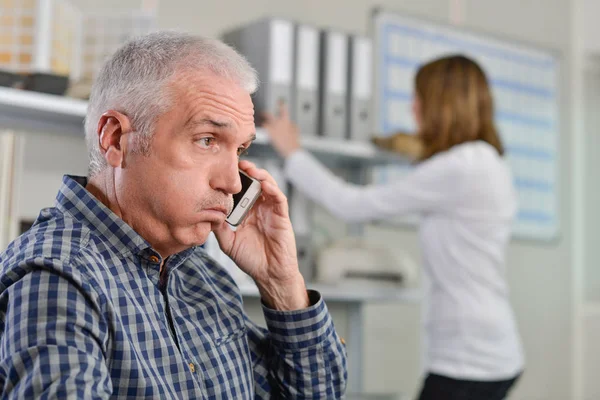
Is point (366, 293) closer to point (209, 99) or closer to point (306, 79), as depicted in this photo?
point (306, 79)

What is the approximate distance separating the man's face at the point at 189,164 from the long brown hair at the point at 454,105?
4.21ft

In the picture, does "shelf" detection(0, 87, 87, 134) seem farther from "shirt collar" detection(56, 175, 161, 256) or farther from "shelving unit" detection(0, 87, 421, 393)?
"shirt collar" detection(56, 175, 161, 256)

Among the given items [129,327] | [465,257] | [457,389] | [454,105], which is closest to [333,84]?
[454,105]

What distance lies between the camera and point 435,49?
3.03 meters

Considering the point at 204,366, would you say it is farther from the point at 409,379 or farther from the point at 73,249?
the point at 409,379

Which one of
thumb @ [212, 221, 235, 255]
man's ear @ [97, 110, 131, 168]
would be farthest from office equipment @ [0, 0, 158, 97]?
man's ear @ [97, 110, 131, 168]

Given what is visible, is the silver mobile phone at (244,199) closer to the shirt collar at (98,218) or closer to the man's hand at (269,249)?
the man's hand at (269,249)

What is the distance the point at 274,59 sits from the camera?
7.16 feet

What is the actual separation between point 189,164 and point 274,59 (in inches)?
52.6

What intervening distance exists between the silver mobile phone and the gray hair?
0.21 m

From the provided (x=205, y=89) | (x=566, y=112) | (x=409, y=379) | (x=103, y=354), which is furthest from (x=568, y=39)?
(x=103, y=354)

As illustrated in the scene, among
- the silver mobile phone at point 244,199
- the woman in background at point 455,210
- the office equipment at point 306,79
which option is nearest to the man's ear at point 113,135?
the silver mobile phone at point 244,199

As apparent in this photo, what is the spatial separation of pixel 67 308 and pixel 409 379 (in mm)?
2247

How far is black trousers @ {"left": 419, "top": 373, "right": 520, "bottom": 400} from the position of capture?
1942 millimetres
